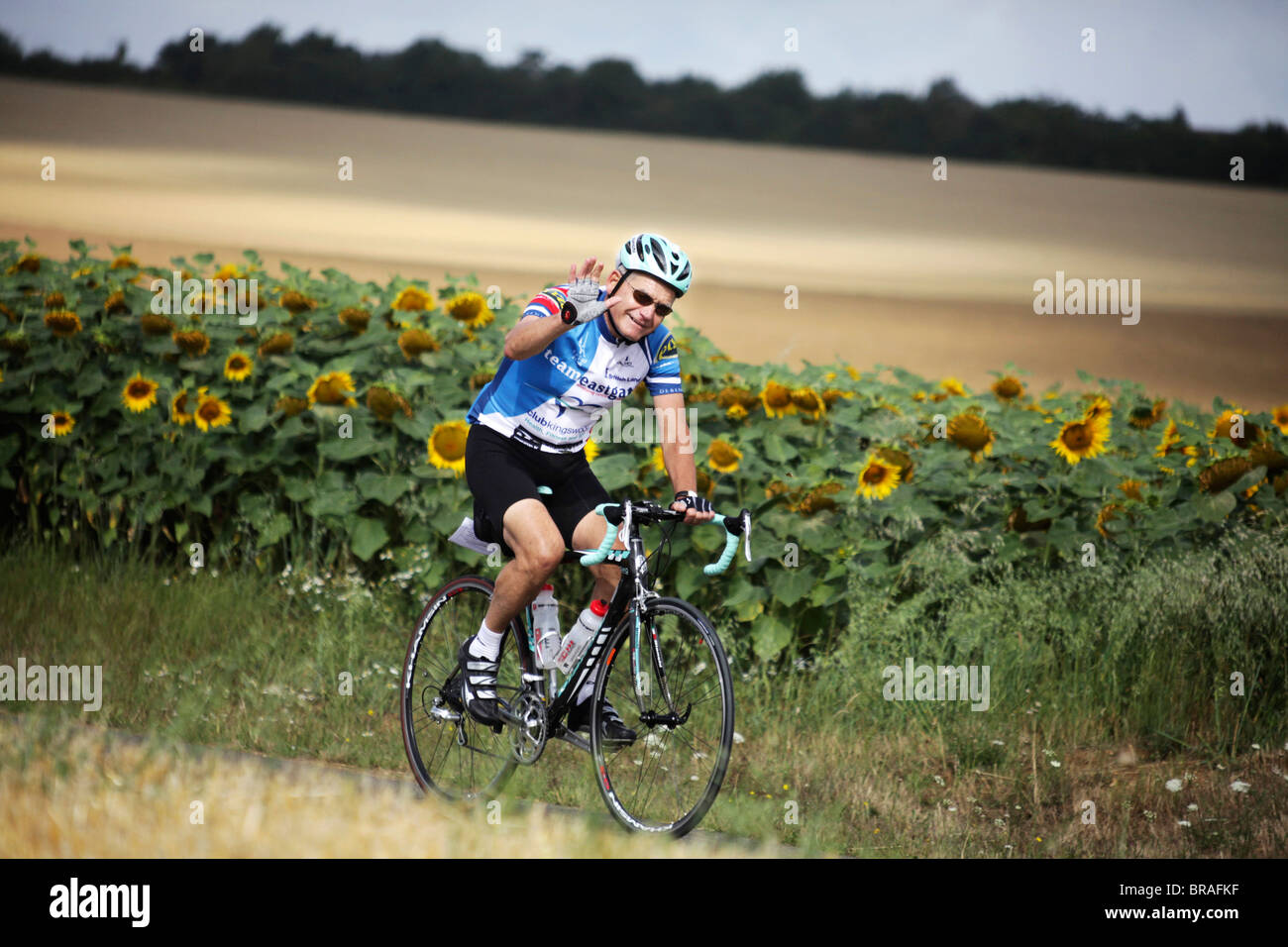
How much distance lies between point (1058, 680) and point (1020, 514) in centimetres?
95

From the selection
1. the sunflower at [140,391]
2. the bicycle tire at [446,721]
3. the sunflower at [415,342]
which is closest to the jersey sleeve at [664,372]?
the bicycle tire at [446,721]

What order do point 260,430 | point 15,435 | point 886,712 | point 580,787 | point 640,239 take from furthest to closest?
point 15,435 < point 260,430 < point 886,712 < point 580,787 < point 640,239

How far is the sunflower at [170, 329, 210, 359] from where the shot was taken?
Answer: 8.12 meters

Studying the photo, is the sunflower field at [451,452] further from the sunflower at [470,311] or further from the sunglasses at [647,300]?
the sunglasses at [647,300]

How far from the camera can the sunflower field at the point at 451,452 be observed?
6832mm

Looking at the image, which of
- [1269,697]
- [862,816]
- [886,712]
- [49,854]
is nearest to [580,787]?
[862,816]

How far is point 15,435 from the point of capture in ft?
28.1

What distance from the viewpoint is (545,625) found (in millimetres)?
5555

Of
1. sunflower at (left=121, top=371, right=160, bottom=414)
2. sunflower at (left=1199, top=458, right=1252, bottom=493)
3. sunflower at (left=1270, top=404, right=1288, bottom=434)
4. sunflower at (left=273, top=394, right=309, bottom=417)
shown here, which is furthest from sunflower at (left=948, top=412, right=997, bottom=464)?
sunflower at (left=121, top=371, right=160, bottom=414)

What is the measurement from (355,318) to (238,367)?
754mm

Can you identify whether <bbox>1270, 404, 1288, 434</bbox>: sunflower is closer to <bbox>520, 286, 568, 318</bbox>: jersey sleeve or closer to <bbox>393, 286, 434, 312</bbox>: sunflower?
<bbox>520, 286, 568, 318</bbox>: jersey sleeve

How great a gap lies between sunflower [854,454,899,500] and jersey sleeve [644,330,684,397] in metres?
1.74

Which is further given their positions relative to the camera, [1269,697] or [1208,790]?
[1269,697]

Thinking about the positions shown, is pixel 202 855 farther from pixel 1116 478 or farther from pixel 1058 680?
pixel 1116 478
